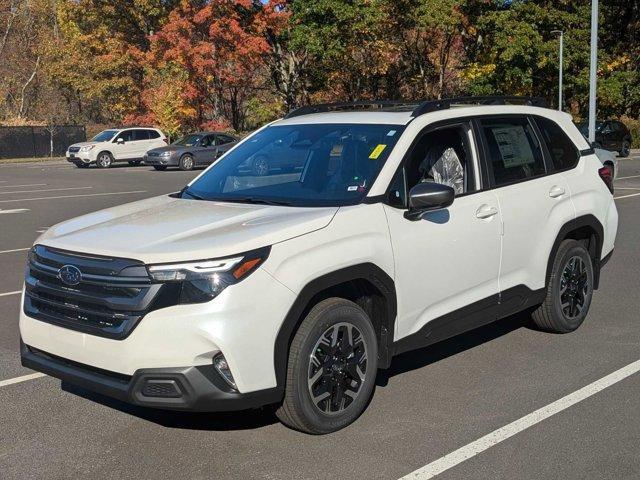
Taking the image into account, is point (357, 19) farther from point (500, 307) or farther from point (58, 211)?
point (500, 307)

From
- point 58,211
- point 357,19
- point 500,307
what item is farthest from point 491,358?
point 357,19

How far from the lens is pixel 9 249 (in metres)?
11.7

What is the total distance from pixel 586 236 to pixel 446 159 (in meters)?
1.86

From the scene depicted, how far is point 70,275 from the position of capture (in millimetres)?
4238

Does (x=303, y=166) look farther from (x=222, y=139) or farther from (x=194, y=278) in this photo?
(x=222, y=139)

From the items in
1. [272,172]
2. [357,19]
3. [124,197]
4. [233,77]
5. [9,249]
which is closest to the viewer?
[272,172]

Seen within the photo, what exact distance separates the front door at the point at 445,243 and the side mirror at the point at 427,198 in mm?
74

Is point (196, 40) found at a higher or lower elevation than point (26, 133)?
higher

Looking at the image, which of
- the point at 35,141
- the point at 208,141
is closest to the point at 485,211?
the point at 208,141

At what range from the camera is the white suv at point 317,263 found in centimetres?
399

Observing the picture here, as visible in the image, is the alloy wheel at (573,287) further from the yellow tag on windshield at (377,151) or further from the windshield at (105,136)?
the windshield at (105,136)

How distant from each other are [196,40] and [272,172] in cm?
4218

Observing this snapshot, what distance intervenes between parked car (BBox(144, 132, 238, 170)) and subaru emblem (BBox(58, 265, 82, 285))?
94.9 ft

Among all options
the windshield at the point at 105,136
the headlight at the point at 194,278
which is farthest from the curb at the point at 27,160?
the headlight at the point at 194,278
